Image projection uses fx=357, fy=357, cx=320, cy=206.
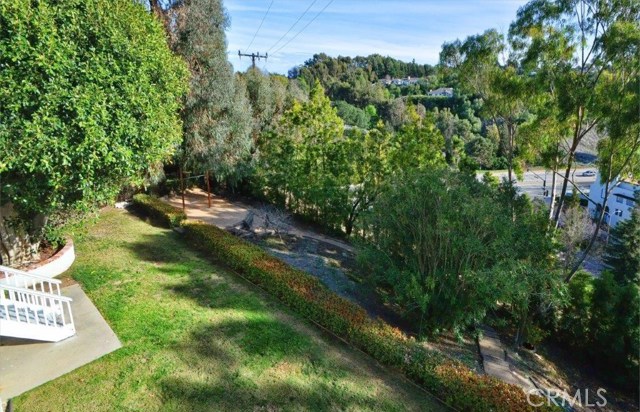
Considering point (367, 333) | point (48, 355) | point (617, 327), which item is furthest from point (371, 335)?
point (617, 327)

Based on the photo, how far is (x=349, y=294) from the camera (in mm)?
8859

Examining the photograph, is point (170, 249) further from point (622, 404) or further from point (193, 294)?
point (622, 404)

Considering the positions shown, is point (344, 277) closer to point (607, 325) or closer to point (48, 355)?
point (607, 325)

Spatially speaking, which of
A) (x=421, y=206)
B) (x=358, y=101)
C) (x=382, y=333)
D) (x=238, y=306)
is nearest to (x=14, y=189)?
(x=238, y=306)

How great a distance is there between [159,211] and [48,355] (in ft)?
24.4

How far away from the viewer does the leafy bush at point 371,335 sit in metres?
4.98

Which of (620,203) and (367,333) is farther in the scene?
(620,203)

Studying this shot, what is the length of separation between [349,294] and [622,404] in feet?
20.9

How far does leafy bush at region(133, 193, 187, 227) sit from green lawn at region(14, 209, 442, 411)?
3.48 m

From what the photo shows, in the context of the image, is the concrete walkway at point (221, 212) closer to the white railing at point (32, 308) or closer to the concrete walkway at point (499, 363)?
the concrete walkway at point (499, 363)

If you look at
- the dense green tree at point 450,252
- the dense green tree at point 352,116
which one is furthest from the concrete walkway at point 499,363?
the dense green tree at point 352,116

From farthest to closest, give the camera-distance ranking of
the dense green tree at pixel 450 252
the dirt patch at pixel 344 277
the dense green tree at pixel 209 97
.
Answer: the dense green tree at pixel 209 97
the dirt patch at pixel 344 277
the dense green tree at pixel 450 252

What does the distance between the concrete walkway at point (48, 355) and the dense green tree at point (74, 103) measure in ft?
7.07

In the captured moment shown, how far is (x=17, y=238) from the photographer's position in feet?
24.8
